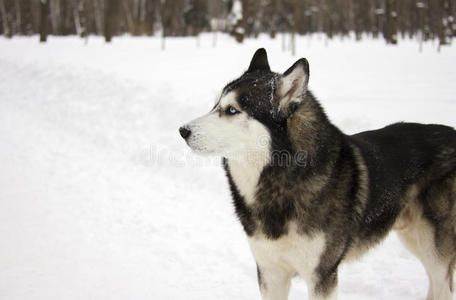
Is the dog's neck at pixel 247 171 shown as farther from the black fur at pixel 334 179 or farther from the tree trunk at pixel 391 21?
the tree trunk at pixel 391 21

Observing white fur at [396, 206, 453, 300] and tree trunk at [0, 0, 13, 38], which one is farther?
tree trunk at [0, 0, 13, 38]

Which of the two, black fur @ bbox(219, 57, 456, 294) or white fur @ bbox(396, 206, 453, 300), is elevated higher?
black fur @ bbox(219, 57, 456, 294)

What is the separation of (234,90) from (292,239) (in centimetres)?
102

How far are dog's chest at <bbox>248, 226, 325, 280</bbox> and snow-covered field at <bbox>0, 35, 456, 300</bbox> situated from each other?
0.99 metres

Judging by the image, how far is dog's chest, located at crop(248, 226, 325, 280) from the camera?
2.30 metres

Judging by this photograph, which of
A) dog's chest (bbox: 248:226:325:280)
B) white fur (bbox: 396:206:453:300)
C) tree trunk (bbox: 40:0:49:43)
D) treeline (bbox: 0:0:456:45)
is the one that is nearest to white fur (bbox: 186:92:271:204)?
dog's chest (bbox: 248:226:325:280)

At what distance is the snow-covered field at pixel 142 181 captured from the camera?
131 inches

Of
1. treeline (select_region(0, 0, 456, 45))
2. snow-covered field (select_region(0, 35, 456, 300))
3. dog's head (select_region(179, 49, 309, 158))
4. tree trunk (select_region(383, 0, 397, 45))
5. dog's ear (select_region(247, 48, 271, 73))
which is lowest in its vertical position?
snow-covered field (select_region(0, 35, 456, 300))

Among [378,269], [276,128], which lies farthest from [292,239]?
[378,269]

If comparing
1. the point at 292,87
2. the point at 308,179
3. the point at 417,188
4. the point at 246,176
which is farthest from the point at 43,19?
the point at 417,188

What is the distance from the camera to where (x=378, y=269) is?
11.7 feet

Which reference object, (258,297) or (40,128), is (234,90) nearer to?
(258,297)

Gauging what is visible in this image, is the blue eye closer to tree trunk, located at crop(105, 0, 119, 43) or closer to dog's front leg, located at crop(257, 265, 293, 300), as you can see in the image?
dog's front leg, located at crop(257, 265, 293, 300)

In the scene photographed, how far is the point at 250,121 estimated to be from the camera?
92.2 inches
